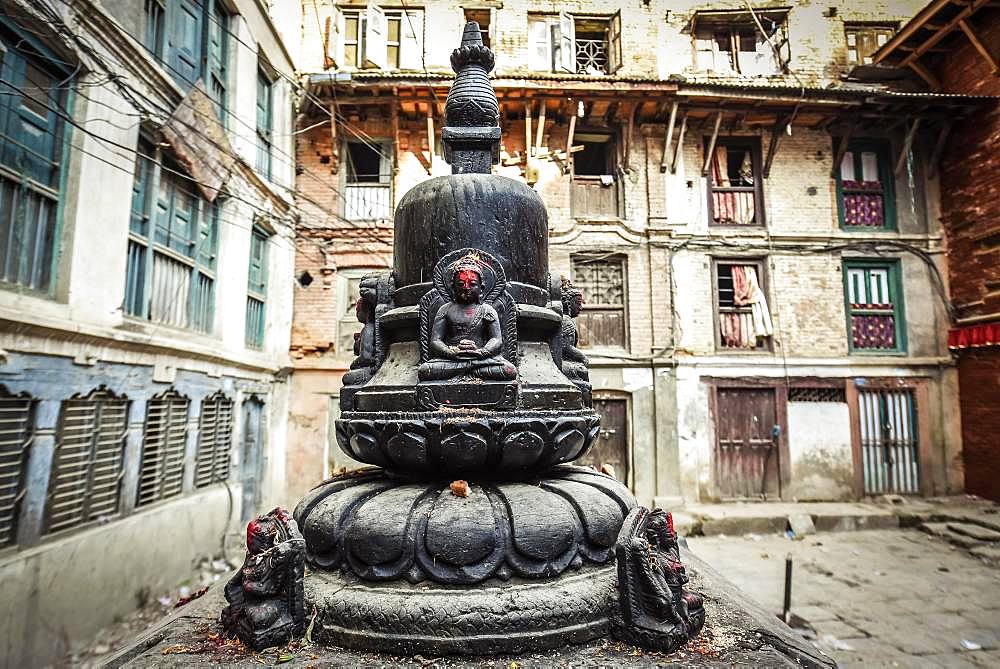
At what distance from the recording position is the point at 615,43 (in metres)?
13.0

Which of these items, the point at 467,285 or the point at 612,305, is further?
the point at 612,305

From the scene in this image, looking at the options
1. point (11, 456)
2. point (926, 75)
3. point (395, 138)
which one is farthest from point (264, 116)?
point (926, 75)

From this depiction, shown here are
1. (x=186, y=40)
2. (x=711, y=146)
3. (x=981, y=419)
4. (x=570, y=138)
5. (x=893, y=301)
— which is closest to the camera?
(x=186, y=40)

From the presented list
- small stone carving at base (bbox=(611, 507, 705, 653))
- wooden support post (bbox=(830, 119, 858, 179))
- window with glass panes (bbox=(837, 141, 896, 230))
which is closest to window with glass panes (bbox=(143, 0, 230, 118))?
small stone carving at base (bbox=(611, 507, 705, 653))

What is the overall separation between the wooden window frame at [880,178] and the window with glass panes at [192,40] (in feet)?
42.1

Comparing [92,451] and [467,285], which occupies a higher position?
[467,285]

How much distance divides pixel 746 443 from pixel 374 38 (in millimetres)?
12774

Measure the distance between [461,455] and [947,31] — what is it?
46.8 ft

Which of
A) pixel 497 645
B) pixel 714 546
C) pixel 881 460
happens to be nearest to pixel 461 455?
pixel 497 645

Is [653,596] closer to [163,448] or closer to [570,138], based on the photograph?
[163,448]

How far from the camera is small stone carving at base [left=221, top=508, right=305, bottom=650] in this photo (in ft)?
8.48

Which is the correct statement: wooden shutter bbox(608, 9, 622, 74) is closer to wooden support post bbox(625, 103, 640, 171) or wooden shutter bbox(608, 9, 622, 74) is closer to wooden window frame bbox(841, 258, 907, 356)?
wooden support post bbox(625, 103, 640, 171)

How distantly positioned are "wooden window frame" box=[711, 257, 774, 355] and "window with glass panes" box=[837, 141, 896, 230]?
2.35m

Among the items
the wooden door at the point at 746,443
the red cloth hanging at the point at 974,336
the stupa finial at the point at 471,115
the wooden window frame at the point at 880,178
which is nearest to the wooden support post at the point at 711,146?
the wooden window frame at the point at 880,178
